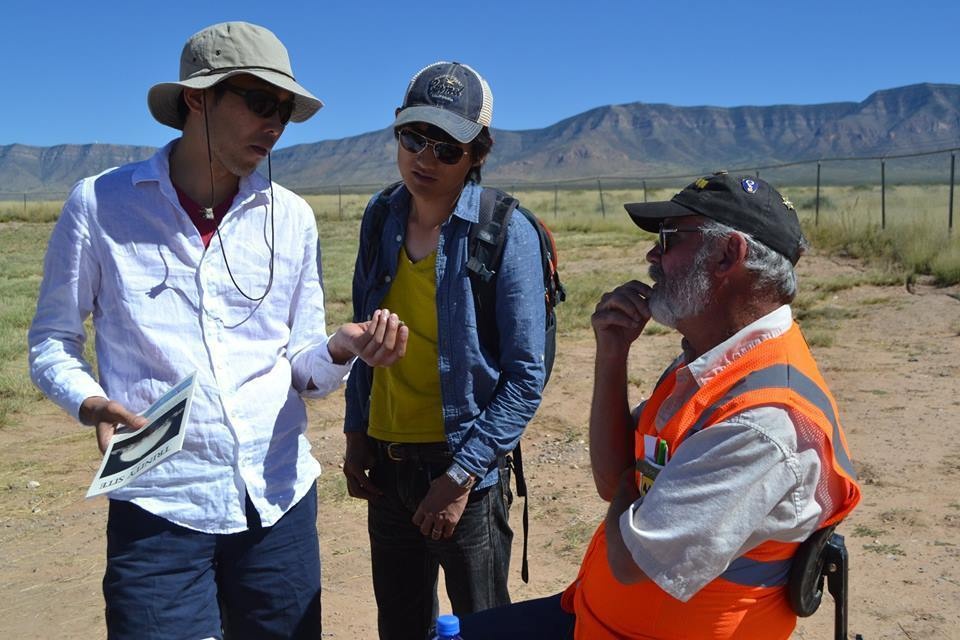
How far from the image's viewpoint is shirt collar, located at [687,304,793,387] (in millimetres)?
1971

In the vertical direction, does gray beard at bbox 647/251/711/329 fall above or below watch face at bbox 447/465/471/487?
above

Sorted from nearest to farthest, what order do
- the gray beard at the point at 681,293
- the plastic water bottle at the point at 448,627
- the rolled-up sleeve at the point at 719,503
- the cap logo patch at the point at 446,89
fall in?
the rolled-up sleeve at the point at 719,503
the gray beard at the point at 681,293
the plastic water bottle at the point at 448,627
the cap logo patch at the point at 446,89

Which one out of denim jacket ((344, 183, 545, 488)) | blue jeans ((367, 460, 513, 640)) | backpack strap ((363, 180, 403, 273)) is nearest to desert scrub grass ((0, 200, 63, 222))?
backpack strap ((363, 180, 403, 273))

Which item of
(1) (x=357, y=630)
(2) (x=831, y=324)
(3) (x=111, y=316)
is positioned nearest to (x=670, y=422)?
(3) (x=111, y=316)

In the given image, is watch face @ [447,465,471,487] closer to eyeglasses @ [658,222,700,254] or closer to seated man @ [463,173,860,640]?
seated man @ [463,173,860,640]

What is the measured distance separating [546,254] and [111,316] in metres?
1.18

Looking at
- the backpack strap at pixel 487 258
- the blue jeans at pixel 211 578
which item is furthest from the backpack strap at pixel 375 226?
the blue jeans at pixel 211 578

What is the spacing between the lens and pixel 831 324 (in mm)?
9727

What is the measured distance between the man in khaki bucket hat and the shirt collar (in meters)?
0.74

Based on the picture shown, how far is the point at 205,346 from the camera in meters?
2.19

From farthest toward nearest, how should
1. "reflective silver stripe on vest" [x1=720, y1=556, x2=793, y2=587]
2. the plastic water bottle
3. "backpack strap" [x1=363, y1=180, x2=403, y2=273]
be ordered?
"backpack strap" [x1=363, y1=180, x2=403, y2=273] < the plastic water bottle < "reflective silver stripe on vest" [x1=720, y1=556, x2=793, y2=587]

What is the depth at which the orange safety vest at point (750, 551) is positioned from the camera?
5.96 ft

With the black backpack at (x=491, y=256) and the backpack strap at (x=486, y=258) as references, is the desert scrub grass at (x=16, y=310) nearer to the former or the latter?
the black backpack at (x=491, y=256)

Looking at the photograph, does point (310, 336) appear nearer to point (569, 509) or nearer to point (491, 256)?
point (491, 256)
